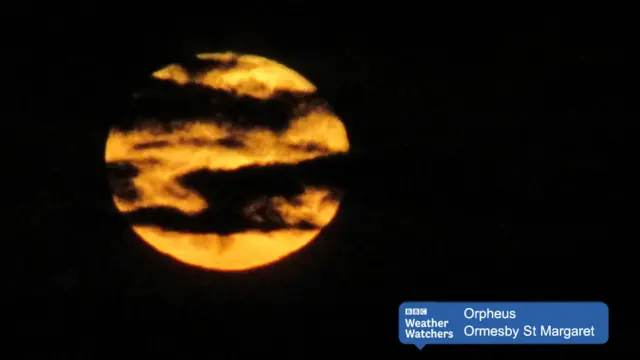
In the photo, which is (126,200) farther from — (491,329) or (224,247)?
(491,329)

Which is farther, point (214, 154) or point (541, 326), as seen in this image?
point (214, 154)

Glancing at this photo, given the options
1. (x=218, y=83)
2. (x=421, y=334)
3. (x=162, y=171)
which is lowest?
(x=421, y=334)

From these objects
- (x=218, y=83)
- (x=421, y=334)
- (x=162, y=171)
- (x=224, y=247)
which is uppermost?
(x=218, y=83)

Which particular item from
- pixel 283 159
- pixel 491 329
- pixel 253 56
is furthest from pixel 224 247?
pixel 491 329

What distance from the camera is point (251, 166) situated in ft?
11.7

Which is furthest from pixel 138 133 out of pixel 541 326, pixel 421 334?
pixel 541 326

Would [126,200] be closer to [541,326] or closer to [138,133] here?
[138,133]

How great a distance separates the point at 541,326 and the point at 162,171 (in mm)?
1286

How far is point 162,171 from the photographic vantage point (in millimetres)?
3545

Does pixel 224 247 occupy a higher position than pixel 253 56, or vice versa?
pixel 253 56

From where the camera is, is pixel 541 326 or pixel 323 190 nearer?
pixel 541 326

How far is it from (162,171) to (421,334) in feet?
3.22

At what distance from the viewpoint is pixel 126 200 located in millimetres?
3562

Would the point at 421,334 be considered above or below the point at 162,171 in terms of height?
below
